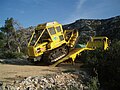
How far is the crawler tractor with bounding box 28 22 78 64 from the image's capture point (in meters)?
17.7

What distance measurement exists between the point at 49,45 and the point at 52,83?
6085 mm

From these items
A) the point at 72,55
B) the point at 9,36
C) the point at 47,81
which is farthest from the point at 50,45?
the point at 9,36

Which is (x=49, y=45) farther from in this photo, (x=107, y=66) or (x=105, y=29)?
(x=105, y=29)

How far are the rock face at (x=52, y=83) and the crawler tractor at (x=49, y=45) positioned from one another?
4602 millimetres

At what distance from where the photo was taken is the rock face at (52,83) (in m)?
11.3

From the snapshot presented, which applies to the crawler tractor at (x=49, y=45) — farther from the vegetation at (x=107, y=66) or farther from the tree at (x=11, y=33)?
the tree at (x=11, y=33)

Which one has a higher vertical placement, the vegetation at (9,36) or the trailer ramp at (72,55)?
the vegetation at (9,36)

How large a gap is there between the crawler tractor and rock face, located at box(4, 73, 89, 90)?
4602 millimetres

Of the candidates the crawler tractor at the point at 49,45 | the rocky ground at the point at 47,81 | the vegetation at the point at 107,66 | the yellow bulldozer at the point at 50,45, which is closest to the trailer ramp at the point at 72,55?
the yellow bulldozer at the point at 50,45

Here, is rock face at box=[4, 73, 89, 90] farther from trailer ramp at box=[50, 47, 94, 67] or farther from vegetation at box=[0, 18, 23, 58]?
vegetation at box=[0, 18, 23, 58]

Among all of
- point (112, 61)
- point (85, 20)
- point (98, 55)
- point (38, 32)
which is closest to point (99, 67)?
point (112, 61)

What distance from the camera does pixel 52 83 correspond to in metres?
12.2

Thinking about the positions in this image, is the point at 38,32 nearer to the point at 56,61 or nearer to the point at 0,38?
the point at 56,61

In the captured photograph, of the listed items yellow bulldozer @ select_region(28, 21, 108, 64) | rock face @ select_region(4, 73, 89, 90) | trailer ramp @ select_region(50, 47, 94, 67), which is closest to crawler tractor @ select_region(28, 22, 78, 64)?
yellow bulldozer @ select_region(28, 21, 108, 64)
